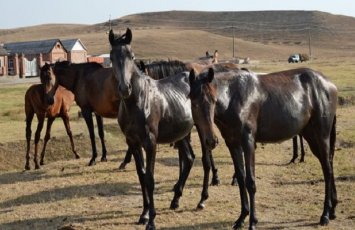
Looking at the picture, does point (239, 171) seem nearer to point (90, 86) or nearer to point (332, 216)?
point (332, 216)

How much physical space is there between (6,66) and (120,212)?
57.4m

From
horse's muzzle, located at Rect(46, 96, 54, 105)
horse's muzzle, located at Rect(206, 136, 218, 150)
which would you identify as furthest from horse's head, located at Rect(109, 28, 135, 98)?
horse's muzzle, located at Rect(46, 96, 54, 105)

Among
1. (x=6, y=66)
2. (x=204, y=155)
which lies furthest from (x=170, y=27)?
(x=204, y=155)

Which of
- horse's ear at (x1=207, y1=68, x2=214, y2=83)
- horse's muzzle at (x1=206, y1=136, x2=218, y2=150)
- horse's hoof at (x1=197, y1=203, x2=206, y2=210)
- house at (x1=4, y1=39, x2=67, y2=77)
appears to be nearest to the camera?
horse's muzzle at (x1=206, y1=136, x2=218, y2=150)

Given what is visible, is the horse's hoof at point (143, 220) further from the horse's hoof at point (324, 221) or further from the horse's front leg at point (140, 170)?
Result: the horse's hoof at point (324, 221)

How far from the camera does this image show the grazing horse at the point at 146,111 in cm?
761

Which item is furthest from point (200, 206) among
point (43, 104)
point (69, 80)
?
point (43, 104)

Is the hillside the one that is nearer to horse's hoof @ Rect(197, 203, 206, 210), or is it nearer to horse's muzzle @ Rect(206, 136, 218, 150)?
horse's hoof @ Rect(197, 203, 206, 210)

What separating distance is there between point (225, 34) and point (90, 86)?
134m

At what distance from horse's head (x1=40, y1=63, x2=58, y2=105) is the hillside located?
74650mm

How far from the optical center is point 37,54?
65625 millimetres

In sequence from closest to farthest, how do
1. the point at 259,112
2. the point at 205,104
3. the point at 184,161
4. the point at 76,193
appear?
the point at 205,104 < the point at 259,112 < the point at 184,161 < the point at 76,193

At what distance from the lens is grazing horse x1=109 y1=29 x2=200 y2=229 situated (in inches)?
300

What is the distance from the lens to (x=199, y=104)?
6.87m
